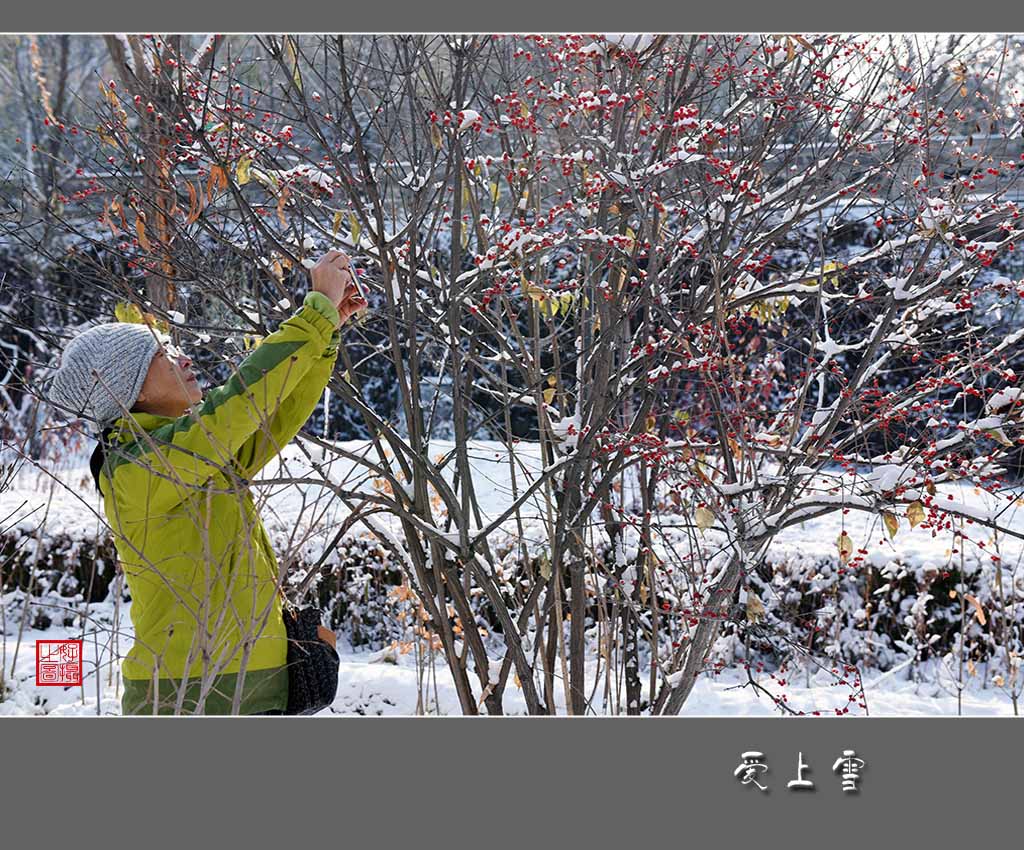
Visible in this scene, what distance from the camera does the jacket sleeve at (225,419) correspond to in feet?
4.85

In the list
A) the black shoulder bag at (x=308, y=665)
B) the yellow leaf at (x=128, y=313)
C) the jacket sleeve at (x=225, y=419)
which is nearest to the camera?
the jacket sleeve at (x=225, y=419)

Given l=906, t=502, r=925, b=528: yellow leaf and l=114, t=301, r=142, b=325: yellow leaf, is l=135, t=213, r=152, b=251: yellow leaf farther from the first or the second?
l=906, t=502, r=925, b=528: yellow leaf

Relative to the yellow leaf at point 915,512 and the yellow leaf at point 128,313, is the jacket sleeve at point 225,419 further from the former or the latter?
the yellow leaf at point 915,512

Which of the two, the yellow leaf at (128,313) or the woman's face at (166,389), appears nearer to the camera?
the woman's face at (166,389)

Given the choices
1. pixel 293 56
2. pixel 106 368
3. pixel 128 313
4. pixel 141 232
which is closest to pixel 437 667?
pixel 128 313

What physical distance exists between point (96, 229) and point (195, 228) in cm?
25

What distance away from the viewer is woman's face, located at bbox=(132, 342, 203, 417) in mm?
1571

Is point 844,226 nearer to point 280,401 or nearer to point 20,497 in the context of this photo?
point 280,401

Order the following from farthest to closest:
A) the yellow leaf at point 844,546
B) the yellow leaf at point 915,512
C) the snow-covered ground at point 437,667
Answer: the snow-covered ground at point 437,667 → the yellow leaf at point 844,546 → the yellow leaf at point 915,512

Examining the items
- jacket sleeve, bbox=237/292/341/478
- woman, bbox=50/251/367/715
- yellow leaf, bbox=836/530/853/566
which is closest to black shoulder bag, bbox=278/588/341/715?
woman, bbox=50/251/367/715

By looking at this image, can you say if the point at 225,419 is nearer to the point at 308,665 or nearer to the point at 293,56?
the point at 308,665

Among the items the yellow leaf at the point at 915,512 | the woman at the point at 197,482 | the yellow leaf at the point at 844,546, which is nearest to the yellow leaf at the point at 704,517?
the yellow leaf at the point at 844,546

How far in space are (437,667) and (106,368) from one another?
4.66 ft

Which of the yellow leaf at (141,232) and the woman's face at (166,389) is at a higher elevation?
the yellow leaf at (141,232)
